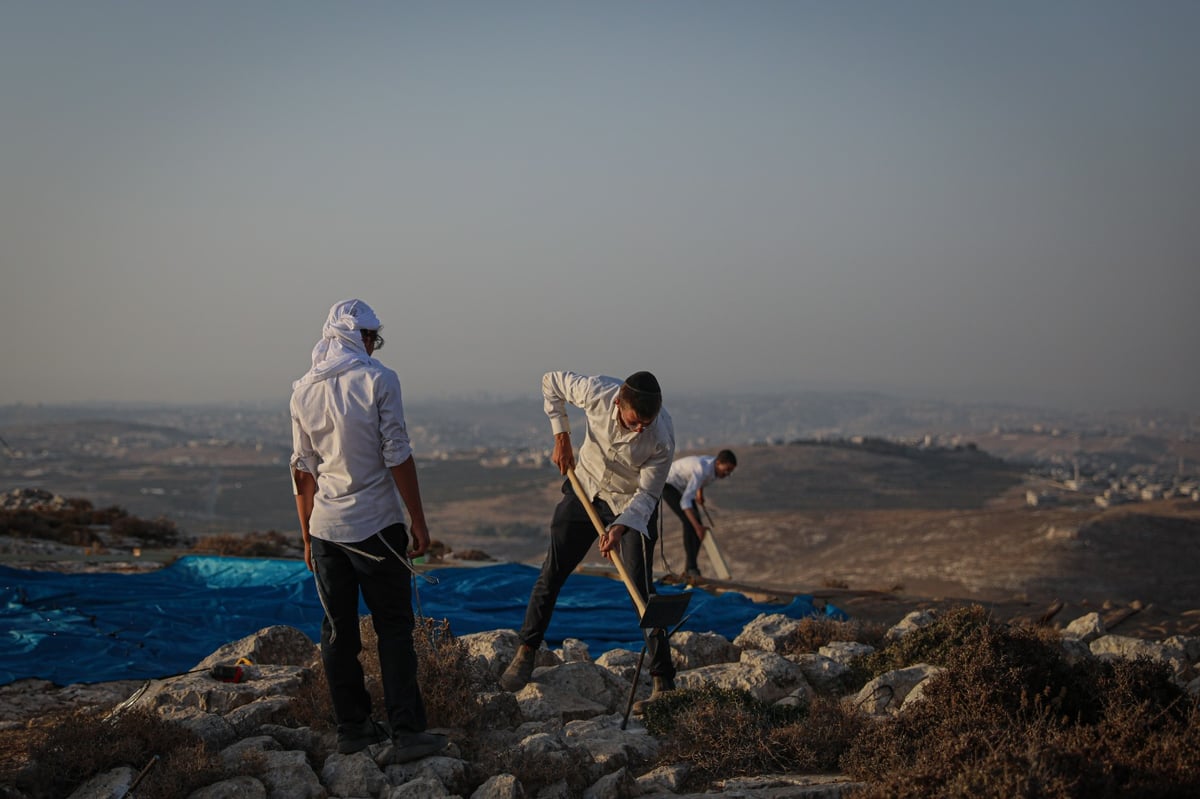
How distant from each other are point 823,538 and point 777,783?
28.4 metres

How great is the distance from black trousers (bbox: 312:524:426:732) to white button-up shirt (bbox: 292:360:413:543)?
8cm

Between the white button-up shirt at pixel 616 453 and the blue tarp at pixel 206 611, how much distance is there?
171cm

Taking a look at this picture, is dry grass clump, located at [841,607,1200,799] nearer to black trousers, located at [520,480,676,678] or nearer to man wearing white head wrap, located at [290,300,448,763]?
black trousers, located at [520,480,676,678]

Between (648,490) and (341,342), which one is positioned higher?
(341,342)

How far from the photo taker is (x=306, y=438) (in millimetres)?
4320

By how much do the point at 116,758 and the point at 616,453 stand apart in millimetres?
2881

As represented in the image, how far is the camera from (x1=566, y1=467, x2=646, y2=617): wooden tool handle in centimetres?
533

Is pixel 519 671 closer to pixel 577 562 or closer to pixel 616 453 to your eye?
pixel 577 562

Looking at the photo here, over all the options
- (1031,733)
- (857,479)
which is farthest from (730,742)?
(857,479)

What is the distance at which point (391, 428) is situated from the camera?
4.12 m

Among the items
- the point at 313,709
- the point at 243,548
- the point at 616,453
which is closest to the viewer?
the point at 313,709

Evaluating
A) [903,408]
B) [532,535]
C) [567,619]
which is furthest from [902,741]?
[903,408]

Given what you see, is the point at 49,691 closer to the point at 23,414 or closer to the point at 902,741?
the point at 902,741

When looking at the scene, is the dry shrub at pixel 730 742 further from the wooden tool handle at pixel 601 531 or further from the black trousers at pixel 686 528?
the black trousers at pixel 686 528
